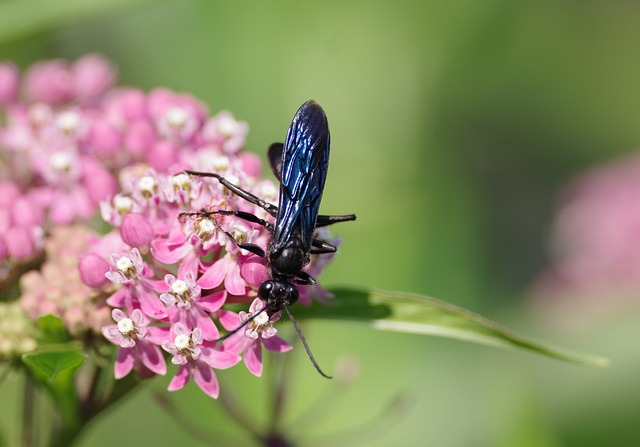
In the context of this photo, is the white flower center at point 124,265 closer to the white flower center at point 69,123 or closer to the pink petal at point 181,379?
the pink petal at point 181,379

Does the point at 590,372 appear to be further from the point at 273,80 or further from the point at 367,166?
the point at 273,80

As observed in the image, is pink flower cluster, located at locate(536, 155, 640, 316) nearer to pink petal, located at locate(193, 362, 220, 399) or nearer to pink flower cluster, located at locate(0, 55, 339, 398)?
Result: pink flower cluster, located at locate(0, 55, 339, 398)

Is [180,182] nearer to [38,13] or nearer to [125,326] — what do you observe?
[125,326]

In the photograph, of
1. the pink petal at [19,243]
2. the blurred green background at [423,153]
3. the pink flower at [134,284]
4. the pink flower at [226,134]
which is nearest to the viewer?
the pink flower at [134,284]

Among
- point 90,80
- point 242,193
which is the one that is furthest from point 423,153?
point 242,193

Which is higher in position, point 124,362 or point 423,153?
point 423,153

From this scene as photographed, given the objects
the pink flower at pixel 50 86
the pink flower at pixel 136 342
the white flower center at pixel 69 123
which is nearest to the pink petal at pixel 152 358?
the pink flower at pixel 136 342
